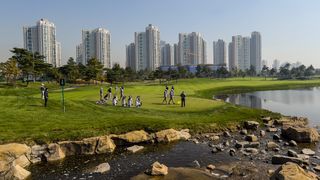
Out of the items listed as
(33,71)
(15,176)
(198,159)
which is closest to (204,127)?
(198,159)

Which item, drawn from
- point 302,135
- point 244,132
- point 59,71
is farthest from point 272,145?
point 59,71

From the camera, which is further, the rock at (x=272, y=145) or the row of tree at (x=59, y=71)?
the row of tree at (x=59, y=71)

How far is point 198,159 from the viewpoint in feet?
84.9

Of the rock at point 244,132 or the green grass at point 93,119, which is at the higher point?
the green grass at point 93,119

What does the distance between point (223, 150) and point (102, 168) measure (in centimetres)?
1100

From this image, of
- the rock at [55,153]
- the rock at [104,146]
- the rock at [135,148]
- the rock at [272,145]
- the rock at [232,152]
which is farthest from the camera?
→ the rock at [272,145]

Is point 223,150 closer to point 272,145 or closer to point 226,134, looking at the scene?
point 272,145

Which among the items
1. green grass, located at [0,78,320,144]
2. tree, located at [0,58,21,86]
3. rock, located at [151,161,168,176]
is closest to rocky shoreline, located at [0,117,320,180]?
rock, located at [151,161,168,176]

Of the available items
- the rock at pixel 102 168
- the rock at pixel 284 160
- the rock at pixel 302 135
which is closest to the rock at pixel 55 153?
the rock at pixel 102 168

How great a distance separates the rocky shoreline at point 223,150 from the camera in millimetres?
21844

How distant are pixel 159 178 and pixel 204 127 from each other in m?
15.7

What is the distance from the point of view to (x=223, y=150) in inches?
1120

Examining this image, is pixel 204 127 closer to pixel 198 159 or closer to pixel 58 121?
pixel 198 159

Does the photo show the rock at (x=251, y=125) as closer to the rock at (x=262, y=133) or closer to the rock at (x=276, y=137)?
the rock at (x=262, y=133)
